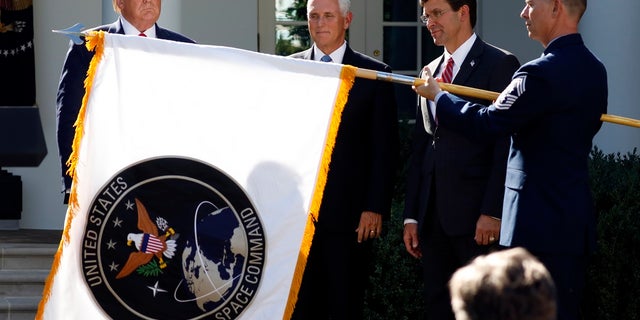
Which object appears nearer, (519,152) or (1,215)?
(519,152)

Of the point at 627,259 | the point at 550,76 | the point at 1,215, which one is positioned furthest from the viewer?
the point at 1,215

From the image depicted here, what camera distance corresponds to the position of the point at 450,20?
17.8ft

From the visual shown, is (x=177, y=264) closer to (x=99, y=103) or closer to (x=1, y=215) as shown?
(x=99, y=103)

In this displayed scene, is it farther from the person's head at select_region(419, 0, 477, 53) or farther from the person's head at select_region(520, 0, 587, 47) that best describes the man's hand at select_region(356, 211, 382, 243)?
the person's head at select_region(520, 0, 587, 47)

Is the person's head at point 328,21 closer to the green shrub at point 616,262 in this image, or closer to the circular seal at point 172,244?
the circular seal at point 172,244

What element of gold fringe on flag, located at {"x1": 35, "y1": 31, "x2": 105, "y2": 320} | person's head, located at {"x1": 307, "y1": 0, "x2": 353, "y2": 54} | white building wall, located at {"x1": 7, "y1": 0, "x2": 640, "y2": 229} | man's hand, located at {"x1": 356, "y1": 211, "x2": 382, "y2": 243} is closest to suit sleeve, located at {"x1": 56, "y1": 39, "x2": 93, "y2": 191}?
gold fringe on flag, located at {"x1": 35, "y1": 31, "x2": 105, "y2": 320}

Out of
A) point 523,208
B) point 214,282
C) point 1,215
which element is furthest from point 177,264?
point 1,215

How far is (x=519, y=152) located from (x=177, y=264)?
1494mm

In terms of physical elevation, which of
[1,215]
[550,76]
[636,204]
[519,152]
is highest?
[550,76]

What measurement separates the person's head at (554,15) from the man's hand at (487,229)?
2.67 feet

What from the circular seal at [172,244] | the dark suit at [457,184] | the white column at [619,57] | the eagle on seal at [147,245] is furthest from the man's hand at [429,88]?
the white column at [619,57]

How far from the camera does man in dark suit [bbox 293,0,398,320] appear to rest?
18.8ft

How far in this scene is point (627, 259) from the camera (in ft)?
21.1

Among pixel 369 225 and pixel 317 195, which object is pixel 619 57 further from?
pixel 317 195
